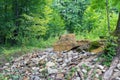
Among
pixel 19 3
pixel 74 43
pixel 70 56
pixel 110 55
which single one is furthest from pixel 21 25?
pixel 110 55

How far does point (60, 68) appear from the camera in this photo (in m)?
6.96

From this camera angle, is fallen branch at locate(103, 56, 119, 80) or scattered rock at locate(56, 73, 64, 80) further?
scattered rock at locate(56, 73, 64, 80)

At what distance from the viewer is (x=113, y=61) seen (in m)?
6.64

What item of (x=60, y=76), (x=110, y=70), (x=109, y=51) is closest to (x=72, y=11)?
(x=109, y=51)

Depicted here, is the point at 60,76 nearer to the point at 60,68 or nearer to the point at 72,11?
the point at 60,68

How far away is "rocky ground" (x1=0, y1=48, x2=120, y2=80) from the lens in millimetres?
6484

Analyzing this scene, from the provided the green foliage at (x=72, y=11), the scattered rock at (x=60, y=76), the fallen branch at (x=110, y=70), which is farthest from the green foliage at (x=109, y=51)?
the green foliage at (x=72, y=11)

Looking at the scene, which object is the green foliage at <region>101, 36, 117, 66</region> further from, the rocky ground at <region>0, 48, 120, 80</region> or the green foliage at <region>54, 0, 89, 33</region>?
the green foliage at <region>54, 0, 89, 33</region>

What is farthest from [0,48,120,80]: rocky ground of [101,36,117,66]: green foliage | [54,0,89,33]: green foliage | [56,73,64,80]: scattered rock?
[54,0,89,33]: green foliage

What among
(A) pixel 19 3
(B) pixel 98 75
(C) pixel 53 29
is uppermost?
(A) pixel 19 3

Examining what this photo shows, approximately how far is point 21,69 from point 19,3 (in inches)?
312

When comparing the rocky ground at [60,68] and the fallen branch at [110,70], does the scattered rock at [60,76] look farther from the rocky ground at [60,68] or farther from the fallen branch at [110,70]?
the fallen branch at [110,70]

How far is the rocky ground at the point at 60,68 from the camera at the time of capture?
6.48m

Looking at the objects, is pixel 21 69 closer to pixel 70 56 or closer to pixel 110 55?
pixel 70 56
